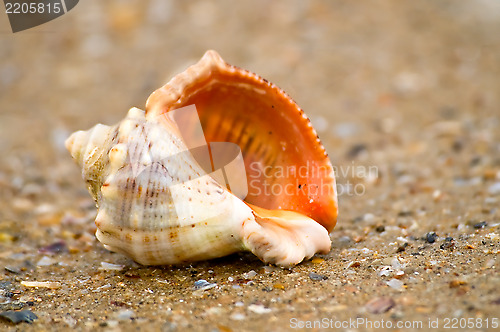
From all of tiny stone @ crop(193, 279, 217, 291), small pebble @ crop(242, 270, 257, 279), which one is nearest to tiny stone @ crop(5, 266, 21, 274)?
tiny stone @ crop(193, 279, 217, 291)

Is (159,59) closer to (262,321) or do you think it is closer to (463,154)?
(463,154)

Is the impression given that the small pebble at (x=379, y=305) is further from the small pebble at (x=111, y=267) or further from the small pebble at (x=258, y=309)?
the small pebble at (x=111, y=267)

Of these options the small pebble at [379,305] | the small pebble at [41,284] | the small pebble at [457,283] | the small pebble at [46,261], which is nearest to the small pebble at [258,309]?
the small pebble at [379,305]

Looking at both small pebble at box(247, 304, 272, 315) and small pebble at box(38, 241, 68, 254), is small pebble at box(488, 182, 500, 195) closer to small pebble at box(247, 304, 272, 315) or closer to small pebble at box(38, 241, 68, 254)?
small pebble at box(247, 304, 272, 315)

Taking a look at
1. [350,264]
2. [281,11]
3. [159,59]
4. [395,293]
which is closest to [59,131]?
[159,59]

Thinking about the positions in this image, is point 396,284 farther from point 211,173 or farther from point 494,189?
point 494,189

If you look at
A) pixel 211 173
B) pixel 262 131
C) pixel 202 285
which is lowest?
pixel 202 285

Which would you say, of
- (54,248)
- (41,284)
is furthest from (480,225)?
(54,248)
